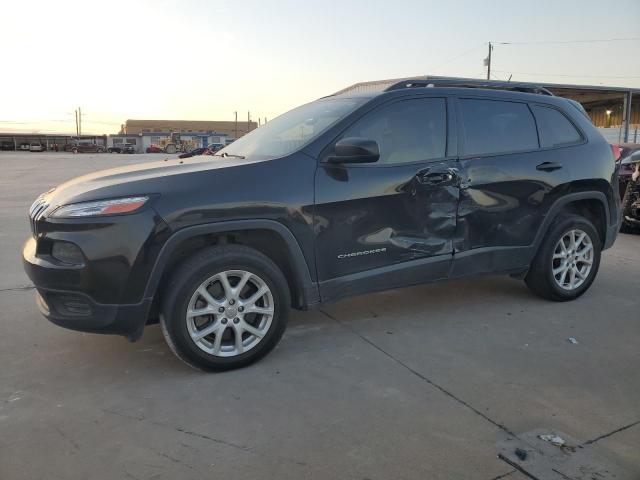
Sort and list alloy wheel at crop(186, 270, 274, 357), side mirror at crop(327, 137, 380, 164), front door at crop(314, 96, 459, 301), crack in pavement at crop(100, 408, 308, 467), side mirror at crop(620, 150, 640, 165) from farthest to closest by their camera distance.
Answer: side mirror at crop(620, 150, 640, 165)
front door at crop(314, 96, 459, 301)
side mirror at crop(327, 137, 380, 164)
alloy wheel at crop(186, 270, 274, 357)
crack in pavement at crop(100, 408, 308, 467)

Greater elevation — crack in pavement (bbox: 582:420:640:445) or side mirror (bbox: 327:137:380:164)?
side mirror (bbox: 327:137:380:164)

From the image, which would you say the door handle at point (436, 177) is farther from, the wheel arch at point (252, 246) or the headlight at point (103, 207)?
the headlight at point (103, 207)

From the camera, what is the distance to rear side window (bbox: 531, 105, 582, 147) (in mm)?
4570

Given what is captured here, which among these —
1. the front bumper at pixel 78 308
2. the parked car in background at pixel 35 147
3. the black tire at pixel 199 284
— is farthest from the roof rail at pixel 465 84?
the parked car in background at pixel 35 147

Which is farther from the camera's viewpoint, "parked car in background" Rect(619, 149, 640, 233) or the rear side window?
"parked car in background" Rect(619, 149, 640, 233)

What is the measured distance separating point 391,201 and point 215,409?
1824 millimetres

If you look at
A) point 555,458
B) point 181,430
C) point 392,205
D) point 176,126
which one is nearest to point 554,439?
point 555,458

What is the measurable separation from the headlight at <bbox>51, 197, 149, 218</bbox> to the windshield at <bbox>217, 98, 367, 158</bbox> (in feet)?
3.31

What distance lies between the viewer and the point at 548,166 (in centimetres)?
446

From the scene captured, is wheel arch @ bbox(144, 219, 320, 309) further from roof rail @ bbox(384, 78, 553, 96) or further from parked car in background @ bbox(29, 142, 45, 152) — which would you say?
parked car in background @ bbox(29, 142, 45, 152)

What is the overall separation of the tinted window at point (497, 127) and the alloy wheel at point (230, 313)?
6.67 ft

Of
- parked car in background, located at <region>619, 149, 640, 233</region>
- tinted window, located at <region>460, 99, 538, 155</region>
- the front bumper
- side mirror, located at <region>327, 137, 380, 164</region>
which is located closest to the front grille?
the front bumper

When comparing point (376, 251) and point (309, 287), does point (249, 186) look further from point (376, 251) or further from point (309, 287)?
point (376, 251)

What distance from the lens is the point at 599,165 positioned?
476 centimetres
